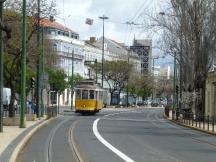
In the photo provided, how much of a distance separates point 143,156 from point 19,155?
4.11m

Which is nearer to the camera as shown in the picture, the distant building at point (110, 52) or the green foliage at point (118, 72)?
the green foliage at point (118, 72)

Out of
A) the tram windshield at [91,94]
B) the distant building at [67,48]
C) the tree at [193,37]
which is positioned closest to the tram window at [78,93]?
the tram windshield at [91,94]

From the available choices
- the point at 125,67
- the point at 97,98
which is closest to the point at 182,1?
the point at 97,98

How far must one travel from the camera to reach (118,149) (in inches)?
973

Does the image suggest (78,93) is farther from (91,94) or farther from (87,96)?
(91,94)

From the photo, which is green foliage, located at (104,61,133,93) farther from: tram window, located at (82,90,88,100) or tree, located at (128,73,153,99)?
tram window, located at (82,90,88,100)

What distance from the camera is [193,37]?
173 feet

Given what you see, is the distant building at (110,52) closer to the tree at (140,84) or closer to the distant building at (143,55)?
the distant building at (143,55)

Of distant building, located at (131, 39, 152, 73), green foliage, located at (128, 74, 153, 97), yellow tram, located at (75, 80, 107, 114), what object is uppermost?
distant building, located at (131, 39, 152, 73)

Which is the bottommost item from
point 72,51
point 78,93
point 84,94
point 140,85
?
point 84,94

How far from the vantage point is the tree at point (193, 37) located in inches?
2035

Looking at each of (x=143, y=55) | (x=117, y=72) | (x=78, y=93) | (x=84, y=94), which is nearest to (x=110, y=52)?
(x=143, y=55)

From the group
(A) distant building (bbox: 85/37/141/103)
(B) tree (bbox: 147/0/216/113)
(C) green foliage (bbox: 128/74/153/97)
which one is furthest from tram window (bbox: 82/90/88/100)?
(A) distant building (bbox: 85/37/141/103)

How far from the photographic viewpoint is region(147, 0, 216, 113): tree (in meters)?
51.7
